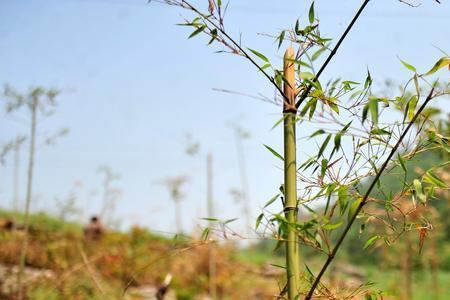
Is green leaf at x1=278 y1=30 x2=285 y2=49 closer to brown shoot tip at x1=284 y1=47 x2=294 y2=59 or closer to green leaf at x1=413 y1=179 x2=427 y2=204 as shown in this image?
brown shoot tip at x1=284 y1=47 x2=294 y2=59

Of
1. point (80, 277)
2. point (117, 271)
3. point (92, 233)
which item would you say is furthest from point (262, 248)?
point (80, 277)

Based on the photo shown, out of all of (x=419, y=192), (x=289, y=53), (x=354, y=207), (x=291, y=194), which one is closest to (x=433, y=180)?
(x=419, y=192)

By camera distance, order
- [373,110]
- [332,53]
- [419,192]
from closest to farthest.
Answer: [373,110] < [419,192] < [332,53]

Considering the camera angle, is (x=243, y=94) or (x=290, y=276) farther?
(x=290, y=276)

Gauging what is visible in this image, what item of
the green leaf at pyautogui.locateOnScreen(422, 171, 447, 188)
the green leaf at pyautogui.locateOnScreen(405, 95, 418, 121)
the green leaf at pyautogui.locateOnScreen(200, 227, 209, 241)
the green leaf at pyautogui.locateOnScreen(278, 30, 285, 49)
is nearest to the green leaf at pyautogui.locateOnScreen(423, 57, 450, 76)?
the green leaf at pyautogui.locateOnScreen(405, 95, 418, 121)

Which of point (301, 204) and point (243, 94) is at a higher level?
point (243, 94)

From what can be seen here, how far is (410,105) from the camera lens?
3.65 ft

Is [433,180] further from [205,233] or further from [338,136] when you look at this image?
[205,233]

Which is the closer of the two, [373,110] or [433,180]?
[373,110]

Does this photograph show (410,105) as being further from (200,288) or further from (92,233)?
(92,233)

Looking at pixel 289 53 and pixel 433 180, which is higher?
pixel 289 53

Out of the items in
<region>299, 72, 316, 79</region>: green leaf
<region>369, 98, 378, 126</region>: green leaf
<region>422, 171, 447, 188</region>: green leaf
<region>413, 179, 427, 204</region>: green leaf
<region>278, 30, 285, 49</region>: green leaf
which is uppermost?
<region>278, 30, 285, 49</region>: green leaf

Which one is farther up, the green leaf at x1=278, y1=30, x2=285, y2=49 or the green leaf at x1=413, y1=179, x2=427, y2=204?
the green leaf at x1=278, y1=30, x2=285, y2=49

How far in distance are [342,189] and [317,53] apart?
28 cm
